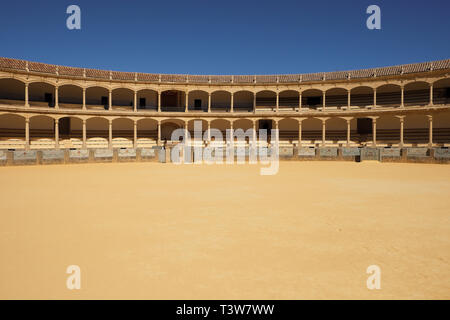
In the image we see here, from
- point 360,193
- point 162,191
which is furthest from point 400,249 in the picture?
point 162,191

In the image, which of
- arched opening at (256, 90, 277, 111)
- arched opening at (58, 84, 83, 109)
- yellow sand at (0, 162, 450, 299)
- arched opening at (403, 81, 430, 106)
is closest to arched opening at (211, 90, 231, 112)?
arched opening at (256, 90, 277, 111)

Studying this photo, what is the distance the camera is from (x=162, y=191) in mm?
9984

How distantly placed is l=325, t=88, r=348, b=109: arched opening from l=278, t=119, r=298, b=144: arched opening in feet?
13.3

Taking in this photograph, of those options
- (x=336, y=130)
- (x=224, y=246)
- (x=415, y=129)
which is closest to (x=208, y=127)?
(x=336, y=130)

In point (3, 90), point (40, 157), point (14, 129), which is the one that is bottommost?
point (40, 157)

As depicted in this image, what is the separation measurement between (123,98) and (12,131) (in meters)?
10.8

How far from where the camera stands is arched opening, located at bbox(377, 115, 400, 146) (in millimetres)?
30484

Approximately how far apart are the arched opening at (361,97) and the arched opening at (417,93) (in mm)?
3181

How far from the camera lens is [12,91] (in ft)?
93.9

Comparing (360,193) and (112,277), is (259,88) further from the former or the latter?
(112,277)

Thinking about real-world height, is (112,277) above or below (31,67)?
below

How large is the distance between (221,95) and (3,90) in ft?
68.9

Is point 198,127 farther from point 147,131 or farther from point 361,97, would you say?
point 361,97
